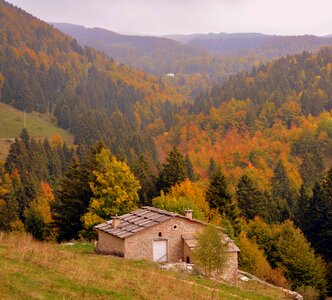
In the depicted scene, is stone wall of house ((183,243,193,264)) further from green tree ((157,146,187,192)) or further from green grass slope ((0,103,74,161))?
green grass slope ((0,103,74,161))

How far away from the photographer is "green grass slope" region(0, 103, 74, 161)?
140 metres

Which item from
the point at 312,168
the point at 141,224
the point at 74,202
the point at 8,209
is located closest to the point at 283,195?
the point at 312,168

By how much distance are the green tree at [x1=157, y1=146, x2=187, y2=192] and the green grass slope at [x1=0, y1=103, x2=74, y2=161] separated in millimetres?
77521

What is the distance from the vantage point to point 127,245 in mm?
35531

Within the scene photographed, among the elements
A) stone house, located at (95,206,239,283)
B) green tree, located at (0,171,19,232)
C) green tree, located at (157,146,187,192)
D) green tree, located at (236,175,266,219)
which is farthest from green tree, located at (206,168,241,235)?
green tree, located at (0,171,19,232)

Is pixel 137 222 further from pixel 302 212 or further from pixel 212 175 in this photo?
pixel 212 175

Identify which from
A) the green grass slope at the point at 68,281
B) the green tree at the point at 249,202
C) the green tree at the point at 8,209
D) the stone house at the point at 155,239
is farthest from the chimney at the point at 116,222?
the green tree at the point at 249,202

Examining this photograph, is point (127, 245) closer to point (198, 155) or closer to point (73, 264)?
point (73, 264)

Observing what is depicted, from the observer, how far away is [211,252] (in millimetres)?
29906

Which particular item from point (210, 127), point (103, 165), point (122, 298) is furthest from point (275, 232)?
point (210, 127)

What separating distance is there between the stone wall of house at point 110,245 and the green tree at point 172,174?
22.3m

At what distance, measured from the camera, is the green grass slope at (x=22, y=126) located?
140 m

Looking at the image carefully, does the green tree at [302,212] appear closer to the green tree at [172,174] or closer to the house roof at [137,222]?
the green tree at [172,174]

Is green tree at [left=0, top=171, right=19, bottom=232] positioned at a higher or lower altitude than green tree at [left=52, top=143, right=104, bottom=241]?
lower
